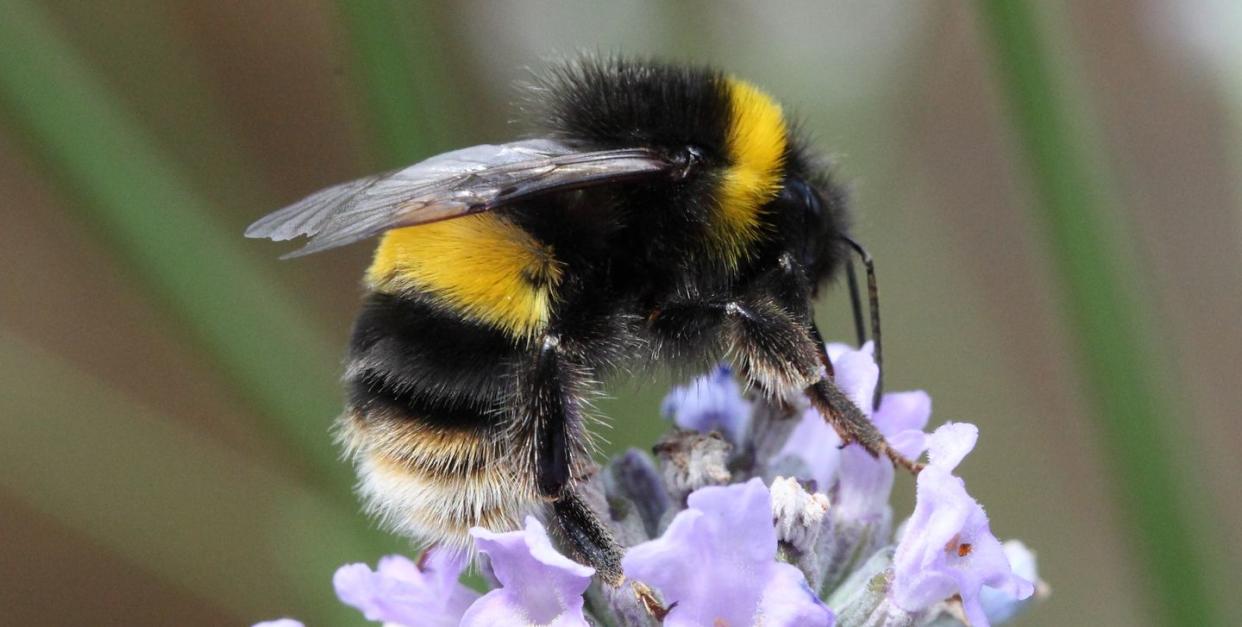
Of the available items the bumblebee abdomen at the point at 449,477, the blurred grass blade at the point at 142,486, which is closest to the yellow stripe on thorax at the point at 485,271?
the bumblebee abdomen at the point at 449,477

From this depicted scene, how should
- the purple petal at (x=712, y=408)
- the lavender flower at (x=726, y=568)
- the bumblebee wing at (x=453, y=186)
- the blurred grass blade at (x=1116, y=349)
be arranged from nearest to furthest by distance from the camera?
the lavender flower at (x=726, y=568) → the bumblebee wing at (x=453, y=186) → the purple petal at (x=712, y=408) → the blurred grass blade at (x=1116, y=349)

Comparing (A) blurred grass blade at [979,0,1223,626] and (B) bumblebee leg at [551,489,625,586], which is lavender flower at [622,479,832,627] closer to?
(B) bumblebee leg at [551,489,625,586]

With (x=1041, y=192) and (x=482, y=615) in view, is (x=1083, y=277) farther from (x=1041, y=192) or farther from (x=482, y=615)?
(x=482, y=615)

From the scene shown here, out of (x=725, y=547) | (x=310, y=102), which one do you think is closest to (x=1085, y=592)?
(x=310, y=102)

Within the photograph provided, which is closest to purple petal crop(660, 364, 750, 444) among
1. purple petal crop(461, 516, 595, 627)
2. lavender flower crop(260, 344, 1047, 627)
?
lavender flower crop(260, 344, 1047, 627)

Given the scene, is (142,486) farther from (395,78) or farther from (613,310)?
(613,310)

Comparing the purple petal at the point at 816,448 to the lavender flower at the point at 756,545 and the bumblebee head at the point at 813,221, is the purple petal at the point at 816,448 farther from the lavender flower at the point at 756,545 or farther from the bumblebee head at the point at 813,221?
the bumblebee head at the point at 813,221

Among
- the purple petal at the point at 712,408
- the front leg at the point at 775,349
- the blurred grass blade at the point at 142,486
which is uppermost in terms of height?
the front leg at the point at 775,349
